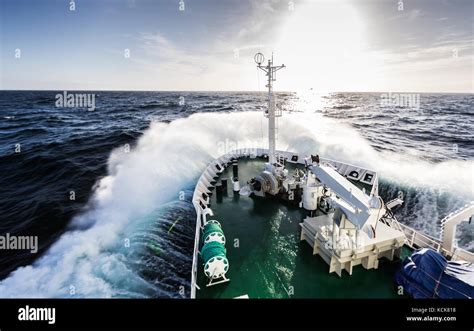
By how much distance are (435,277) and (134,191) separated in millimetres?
13081

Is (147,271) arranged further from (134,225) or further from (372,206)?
(372,206)

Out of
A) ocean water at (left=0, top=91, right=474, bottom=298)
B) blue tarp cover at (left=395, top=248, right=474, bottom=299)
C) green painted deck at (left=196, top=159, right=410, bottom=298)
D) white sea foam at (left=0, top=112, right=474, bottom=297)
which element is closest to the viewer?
blue tarp cover at (left=395, top=248, right=474, bottom=299)

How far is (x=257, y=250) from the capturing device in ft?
22.2

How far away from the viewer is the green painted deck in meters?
5.39

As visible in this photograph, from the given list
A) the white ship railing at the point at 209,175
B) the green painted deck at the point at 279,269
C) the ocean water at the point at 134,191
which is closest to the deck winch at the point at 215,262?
the green painted deck at the point at 279,269

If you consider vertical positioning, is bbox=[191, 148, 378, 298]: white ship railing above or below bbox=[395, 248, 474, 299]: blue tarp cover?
above

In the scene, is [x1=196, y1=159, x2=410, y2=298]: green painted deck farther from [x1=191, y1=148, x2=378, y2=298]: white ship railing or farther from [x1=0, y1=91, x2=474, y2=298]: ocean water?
[x1=0, y1=91, x2=474, y2=298]: ocean water

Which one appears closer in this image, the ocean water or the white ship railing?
the white ship railing

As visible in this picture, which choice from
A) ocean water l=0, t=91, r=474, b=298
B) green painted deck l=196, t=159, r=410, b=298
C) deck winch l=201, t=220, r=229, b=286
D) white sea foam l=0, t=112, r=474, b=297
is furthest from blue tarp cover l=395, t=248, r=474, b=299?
white sea foam l=0, t=112, r=474, b=297

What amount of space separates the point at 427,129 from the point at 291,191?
35596mm

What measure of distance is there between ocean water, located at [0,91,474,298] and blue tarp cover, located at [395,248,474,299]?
599 centimetres

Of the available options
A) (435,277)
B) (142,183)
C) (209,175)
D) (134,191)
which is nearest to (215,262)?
(435,277)

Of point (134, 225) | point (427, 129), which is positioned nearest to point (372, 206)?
point (134, 225)
